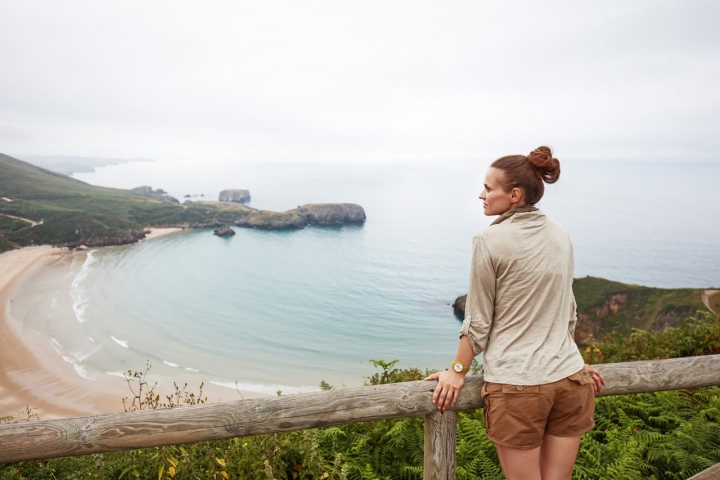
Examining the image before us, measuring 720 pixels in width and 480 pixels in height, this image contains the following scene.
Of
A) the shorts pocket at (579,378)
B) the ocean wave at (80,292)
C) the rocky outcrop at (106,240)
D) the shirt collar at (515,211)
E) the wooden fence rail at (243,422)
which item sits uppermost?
the shirt collar at (515,211)

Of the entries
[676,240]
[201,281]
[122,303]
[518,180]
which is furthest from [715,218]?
[518,180]

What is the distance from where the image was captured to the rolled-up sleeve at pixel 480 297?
6.75 feet

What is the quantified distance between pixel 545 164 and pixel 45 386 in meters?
39.6

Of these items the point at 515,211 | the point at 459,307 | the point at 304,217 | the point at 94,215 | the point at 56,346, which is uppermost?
the point at 304,217

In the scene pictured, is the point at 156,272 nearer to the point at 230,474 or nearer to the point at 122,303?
the point at 122,303

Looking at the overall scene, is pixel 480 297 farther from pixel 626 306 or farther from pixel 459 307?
pixel 459 307

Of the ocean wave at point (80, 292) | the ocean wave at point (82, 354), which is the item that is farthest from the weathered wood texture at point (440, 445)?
the ocean wave at point (80, 292)

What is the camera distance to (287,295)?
70.9 m

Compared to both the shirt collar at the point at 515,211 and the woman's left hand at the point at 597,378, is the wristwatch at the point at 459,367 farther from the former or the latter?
the woman's left hand at the point at 597,378

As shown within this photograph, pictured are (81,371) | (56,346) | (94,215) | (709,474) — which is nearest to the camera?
(709,474)

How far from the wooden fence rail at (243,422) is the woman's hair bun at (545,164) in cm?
123

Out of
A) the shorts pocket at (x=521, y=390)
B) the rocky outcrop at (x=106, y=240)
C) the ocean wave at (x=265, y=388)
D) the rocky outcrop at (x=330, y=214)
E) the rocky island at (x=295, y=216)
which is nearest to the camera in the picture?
the shorts pocket at (x=521, y=390)

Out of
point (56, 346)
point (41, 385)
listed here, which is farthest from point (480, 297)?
point (56, 346)

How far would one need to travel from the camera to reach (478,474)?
352 centimetres
